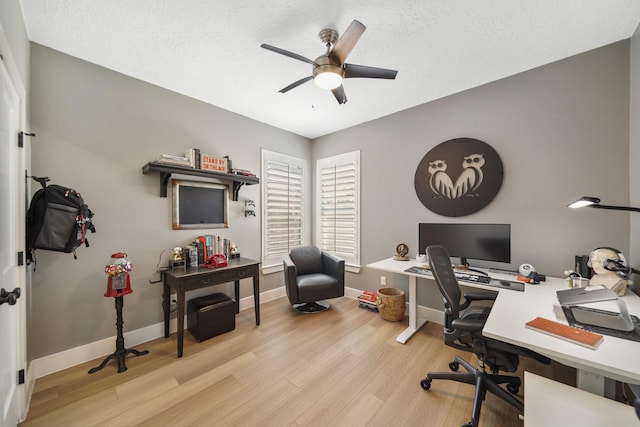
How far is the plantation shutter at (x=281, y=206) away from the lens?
3650 mm

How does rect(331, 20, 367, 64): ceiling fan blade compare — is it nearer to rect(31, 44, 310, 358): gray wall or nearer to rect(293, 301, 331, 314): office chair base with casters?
rect(31, 44, 310, 358): gray wall

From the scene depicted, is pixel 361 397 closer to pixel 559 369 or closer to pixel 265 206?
pixel 559 369

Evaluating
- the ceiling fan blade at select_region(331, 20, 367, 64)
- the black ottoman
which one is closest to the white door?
the black ottoman

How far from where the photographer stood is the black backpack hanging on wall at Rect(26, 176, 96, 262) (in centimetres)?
170

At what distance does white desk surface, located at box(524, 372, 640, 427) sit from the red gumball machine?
2821mm

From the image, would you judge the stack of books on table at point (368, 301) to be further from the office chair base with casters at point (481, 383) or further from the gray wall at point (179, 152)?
the office chair base with casters at point (481, 383)

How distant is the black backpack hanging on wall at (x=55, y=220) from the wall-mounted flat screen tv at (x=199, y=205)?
846 millimetres

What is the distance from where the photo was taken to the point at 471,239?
2.52 metres

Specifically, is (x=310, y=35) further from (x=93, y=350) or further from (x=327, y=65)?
(x=93, y=350)

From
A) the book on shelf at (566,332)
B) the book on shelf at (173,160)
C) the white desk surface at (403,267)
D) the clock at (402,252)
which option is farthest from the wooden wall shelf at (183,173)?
the book on shelf at (566,332)

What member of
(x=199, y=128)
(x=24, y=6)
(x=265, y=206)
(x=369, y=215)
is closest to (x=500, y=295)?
(x=369, y=215)

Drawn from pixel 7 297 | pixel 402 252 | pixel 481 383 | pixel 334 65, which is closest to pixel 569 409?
pixel 481 383

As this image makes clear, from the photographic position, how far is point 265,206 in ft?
11.8

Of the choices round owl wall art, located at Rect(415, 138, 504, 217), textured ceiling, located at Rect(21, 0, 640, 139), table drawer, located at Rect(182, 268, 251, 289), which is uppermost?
textured ceiling, located at Rect(21, 0, 640, 139)
